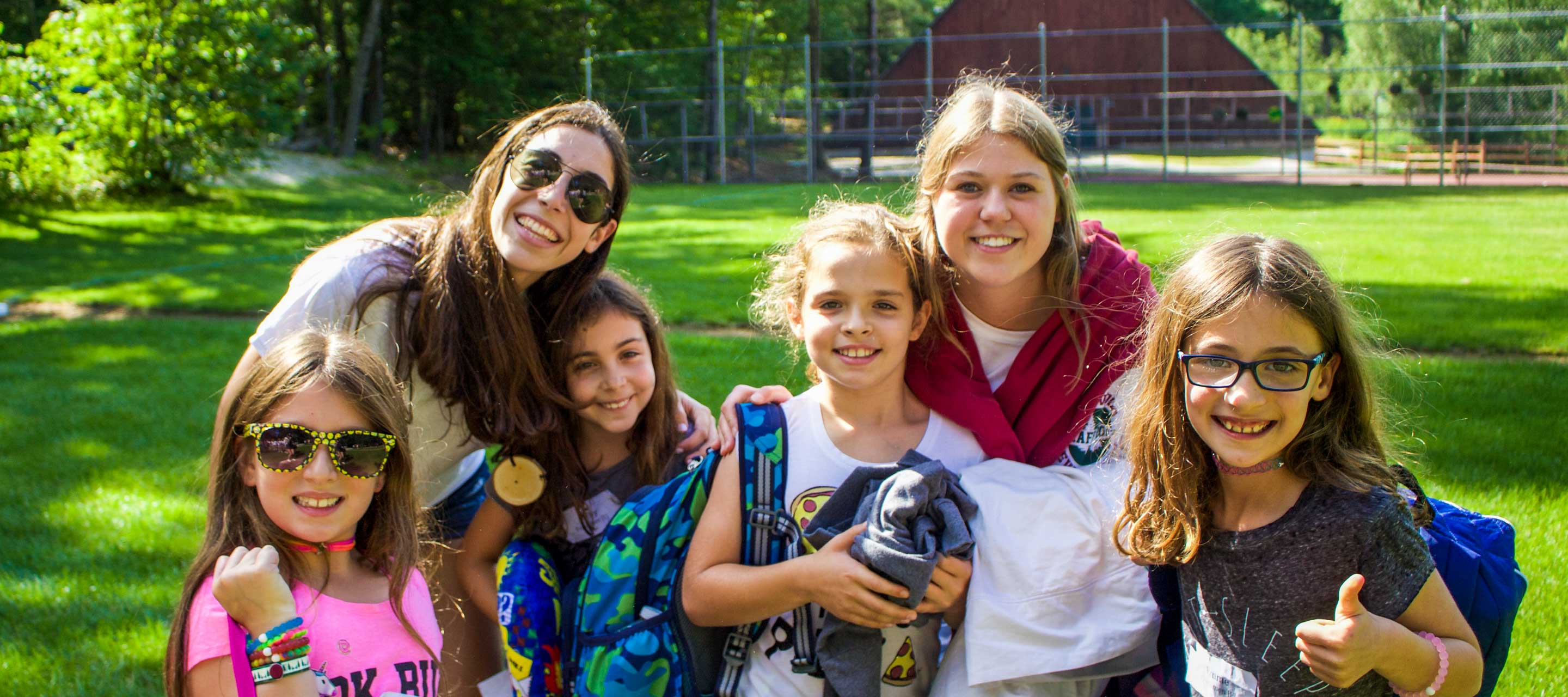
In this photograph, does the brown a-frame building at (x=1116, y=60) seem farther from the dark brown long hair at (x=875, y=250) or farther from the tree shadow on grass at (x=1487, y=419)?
the dark brown long hair at (x=875, y=250)

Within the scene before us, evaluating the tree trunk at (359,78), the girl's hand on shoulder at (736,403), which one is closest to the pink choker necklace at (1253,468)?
the girl's hand on shoulder at (736,403)

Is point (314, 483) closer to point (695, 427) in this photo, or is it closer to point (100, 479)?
point (695, 427)

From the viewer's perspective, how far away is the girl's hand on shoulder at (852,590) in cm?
227

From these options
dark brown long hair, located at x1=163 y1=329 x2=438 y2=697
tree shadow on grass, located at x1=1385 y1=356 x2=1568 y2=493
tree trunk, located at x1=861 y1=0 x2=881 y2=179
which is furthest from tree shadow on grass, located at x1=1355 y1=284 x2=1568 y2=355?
tree trunk, located at x1=861 y1=0 x2=881 y2=179

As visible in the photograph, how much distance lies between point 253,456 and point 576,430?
0.99m

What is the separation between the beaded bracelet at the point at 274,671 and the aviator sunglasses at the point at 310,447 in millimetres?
401

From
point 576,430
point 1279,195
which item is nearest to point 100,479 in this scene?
point 576,430

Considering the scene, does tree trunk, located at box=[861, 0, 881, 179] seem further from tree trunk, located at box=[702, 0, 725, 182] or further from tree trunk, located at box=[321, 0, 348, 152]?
tree trunk, located at box=[321, 0, 348, 152]

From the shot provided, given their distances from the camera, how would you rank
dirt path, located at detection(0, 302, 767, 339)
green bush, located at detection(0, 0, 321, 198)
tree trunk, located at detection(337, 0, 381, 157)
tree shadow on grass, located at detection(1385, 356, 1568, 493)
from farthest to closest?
1. tree trunk, located at detection(337, 0, 381, 157)
2. green bush, located at detection(0, 0, 321, 198)
3. dirt path, located at detection(0, 302, 767, 339)
4. tree shadow on grass, located at detection(1385, 356, 1568, 493)

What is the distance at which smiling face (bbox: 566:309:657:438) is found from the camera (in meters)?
3.11

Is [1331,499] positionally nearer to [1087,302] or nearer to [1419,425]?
[1087,302]

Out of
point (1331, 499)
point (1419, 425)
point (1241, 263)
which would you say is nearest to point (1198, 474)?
point (1331, 499)

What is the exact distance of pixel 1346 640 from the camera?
1951 millimetres

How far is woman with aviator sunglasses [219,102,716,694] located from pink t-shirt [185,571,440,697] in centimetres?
59
